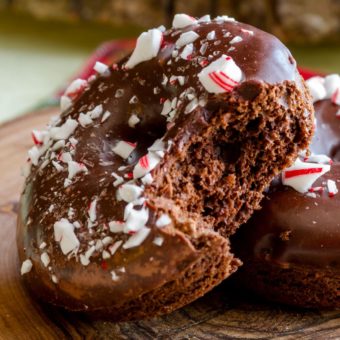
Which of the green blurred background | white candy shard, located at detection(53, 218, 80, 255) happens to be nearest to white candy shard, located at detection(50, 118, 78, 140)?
white candy shard, located at detection(53, 218, 80, 255)

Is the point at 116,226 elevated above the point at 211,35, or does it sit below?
below

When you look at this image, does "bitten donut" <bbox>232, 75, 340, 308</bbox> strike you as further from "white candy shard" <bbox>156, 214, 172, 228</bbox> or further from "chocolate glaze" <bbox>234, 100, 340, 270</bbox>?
"white candy shard" <bbox>156, 214, 172, 228</bbox>

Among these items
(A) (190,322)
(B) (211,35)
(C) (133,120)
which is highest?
(B) (211,35)

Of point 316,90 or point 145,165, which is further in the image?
point 316,90

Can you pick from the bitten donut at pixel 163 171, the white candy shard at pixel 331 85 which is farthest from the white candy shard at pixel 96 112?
the white candy shard at pixel 331 85

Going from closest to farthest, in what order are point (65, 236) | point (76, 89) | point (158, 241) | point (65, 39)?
point (158, 241), point (65, 236), point (76, 89), point (65, 39)

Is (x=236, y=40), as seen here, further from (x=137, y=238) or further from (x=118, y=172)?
(x=137, y=238)

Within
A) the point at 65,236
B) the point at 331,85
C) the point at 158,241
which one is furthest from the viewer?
the point at 331,85

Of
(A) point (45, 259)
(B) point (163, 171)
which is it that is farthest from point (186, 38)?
(A) point (45, 259)

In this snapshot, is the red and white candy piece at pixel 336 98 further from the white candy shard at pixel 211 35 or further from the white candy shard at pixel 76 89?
the white candy shard at pixel 76 89
